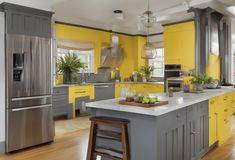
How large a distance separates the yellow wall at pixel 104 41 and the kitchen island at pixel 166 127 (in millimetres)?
4342

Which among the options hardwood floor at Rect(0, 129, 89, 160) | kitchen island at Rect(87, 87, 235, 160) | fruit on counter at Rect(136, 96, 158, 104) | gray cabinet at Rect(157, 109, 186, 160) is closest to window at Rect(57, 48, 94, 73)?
hardwood floor at Rect(0, 129, 89, 160)

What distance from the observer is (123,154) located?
2344 mm

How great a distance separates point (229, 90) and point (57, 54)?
14.9 ft

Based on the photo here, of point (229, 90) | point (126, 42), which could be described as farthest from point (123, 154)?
point (126, 42)

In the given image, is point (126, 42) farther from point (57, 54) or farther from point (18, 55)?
point (18, 55)

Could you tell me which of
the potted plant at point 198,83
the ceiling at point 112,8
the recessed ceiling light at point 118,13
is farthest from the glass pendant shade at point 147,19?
the recessed ceiling light at point 118,13

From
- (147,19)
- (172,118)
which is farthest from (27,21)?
(172,118)

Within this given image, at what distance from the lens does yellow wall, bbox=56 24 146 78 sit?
6.65m

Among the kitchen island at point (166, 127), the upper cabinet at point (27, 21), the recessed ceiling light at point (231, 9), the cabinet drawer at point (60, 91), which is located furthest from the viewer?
the cabinet drawer at point (60, 91)

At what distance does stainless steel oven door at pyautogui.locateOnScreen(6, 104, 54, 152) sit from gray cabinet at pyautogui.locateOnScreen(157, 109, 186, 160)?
2380 millimetres

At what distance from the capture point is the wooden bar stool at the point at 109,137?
2.34 m

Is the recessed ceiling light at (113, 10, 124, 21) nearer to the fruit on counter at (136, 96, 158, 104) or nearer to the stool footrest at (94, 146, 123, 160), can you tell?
the fruit on counter at (136, 96, 158, 104)

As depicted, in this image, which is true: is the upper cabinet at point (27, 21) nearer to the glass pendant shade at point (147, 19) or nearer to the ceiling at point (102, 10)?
the ceiling at point (102, 10)

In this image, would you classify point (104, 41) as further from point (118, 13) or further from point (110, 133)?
point (110, 133)
